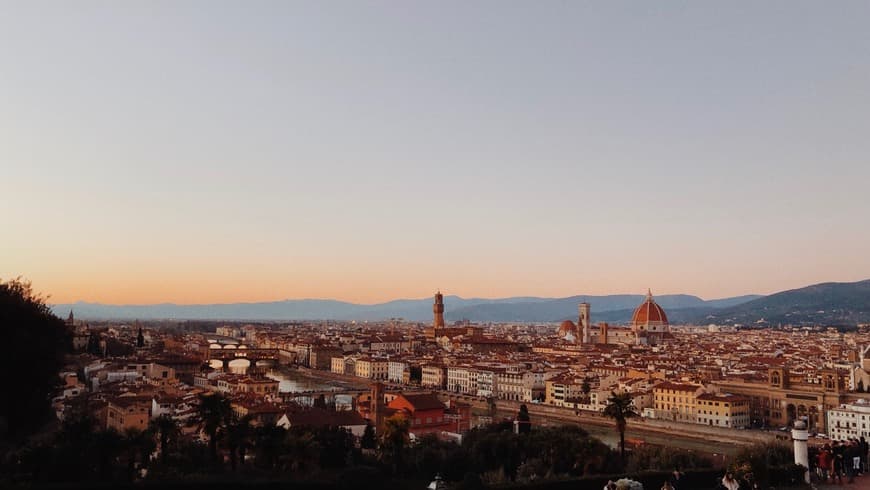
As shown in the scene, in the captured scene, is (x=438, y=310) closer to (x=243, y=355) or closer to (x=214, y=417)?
(x=243, y=355)

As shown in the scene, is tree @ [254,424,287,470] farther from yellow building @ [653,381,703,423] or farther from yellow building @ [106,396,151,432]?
yellow building @ [653,381,703,423]

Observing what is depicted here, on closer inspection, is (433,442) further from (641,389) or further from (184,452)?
(641,389)

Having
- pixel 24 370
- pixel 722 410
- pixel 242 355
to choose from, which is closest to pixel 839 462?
pixel 24 370

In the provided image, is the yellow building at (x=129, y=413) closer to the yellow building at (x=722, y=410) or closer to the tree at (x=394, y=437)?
the tree at (x=394, y=437)

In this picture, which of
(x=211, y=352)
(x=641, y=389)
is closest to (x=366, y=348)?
(x=211, y=352)

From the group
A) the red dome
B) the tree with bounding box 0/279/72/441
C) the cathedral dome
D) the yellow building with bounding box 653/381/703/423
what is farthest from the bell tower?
the tree with bounding box 0/279/72/441

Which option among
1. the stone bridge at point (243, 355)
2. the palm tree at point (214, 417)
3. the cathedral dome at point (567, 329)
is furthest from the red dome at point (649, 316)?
the palm tree at point (214, 417)
